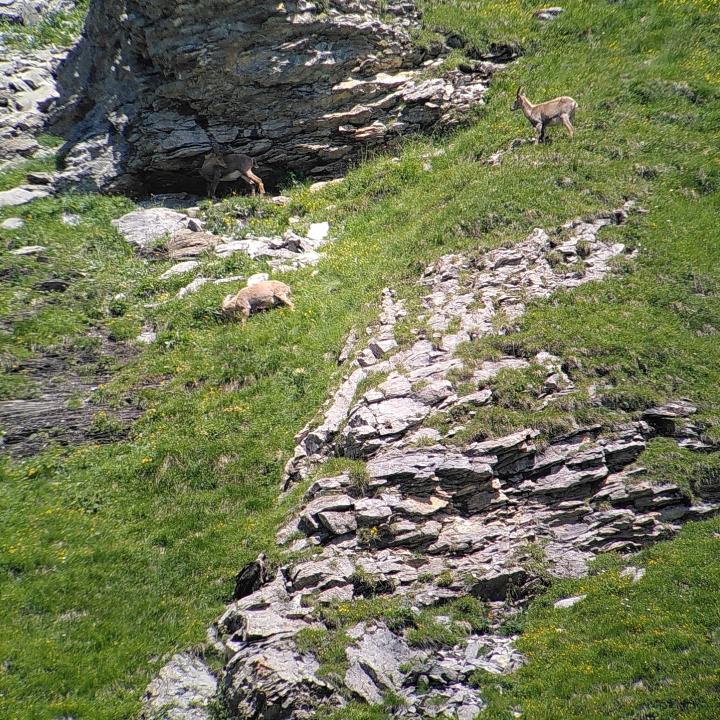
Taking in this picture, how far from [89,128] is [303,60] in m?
8.81

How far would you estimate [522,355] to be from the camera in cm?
1345

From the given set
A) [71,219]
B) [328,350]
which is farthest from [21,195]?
[328,350]

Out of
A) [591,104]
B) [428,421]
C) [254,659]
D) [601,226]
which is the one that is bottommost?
[254,659]

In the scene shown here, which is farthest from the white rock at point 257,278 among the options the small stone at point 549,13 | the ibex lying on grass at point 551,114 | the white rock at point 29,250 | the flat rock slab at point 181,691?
the small stone at point 549,13

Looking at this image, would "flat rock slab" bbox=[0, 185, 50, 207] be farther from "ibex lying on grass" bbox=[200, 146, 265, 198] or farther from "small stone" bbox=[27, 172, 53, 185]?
"ibex lying on grass" bbox=[200, 146, 265, 198]

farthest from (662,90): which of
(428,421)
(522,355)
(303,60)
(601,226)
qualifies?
(428,421)

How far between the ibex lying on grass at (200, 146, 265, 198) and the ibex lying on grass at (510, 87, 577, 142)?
9.79 meters

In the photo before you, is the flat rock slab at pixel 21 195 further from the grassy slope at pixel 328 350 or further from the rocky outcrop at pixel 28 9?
the rocky outcrop at pixel 28 9

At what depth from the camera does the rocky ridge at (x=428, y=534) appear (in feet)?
29.8

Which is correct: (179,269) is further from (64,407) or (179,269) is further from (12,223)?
(64,407)

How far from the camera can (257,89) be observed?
25.5 meters

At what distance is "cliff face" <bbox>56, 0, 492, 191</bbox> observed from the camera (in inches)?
984

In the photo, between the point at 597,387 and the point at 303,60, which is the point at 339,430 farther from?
the point at 303,60

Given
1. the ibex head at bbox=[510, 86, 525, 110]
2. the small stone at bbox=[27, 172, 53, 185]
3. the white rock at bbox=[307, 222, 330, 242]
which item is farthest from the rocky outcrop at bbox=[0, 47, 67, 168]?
the ibex head at bbox=[510, 86, 525, 110]
